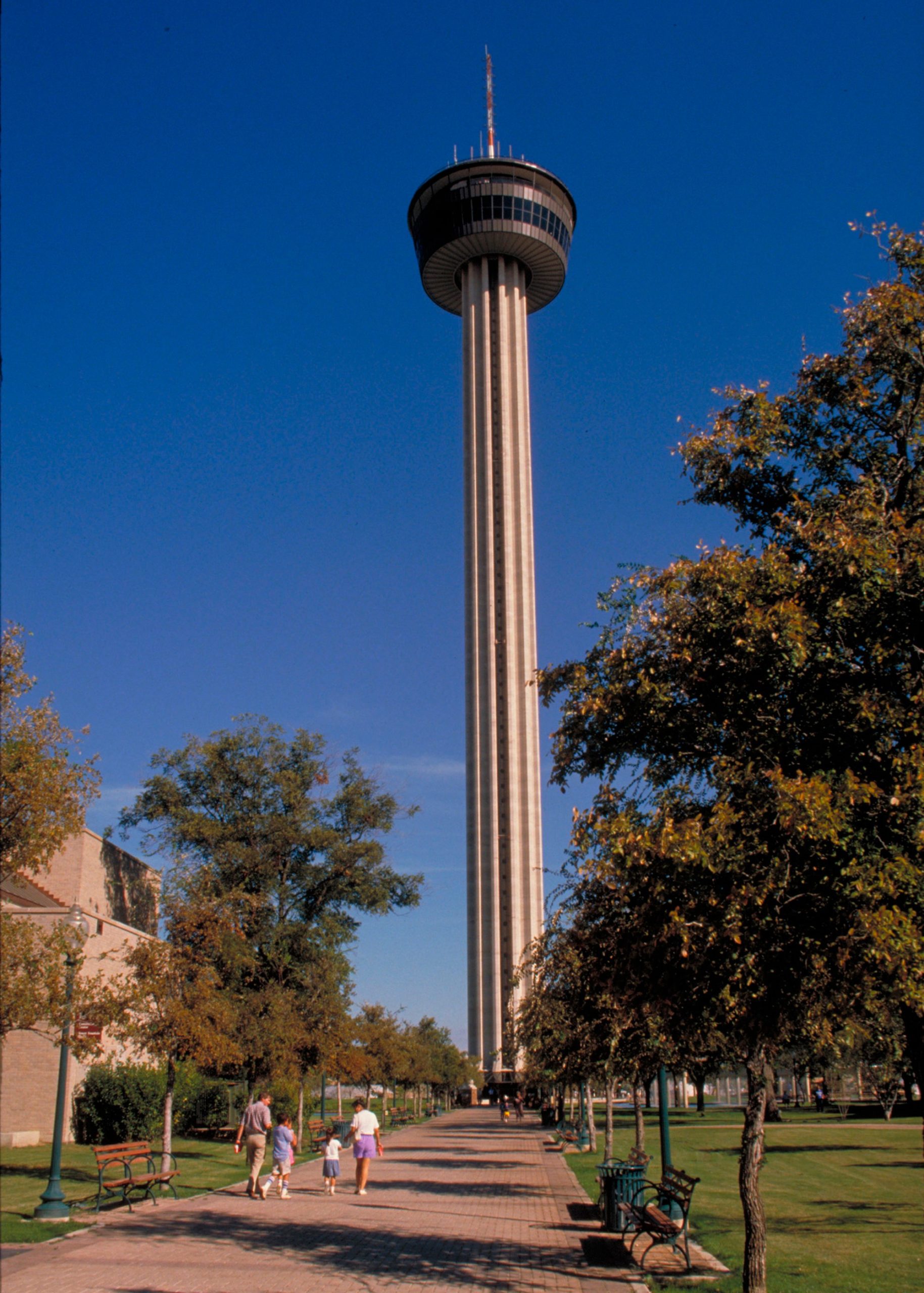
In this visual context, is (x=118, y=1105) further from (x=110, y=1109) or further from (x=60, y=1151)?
(x=60, y=1151)

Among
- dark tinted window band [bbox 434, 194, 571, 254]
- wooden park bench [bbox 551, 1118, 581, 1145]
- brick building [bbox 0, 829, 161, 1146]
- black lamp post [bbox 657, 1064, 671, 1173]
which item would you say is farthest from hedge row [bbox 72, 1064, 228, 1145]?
dark tinted window band [bbox 434, 194, 571, 254]

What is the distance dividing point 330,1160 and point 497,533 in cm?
7322

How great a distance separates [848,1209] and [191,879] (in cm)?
1744

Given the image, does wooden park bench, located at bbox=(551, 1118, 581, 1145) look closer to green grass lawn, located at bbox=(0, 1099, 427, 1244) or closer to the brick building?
green grass lawn, located at bbox=(0, 1099, 427, 1244)

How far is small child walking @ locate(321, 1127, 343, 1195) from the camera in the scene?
794 inches

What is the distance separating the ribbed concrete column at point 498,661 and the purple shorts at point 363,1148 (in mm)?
63344

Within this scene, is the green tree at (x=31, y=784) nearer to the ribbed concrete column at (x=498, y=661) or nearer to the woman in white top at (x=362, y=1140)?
the woman in white top at (x=362, y=1140)

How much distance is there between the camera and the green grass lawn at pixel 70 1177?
47.8 ft

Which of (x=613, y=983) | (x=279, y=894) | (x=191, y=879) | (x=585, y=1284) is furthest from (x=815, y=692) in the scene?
(x=279, y=894)

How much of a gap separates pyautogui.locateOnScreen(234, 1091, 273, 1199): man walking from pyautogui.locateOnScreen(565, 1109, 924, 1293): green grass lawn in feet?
21.0

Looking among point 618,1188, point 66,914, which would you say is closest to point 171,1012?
point 66,914

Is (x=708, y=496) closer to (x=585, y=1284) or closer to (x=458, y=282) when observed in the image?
(x=585, y=1284)

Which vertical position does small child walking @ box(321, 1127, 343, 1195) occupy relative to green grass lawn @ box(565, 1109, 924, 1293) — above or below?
above

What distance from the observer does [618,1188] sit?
615 inches
